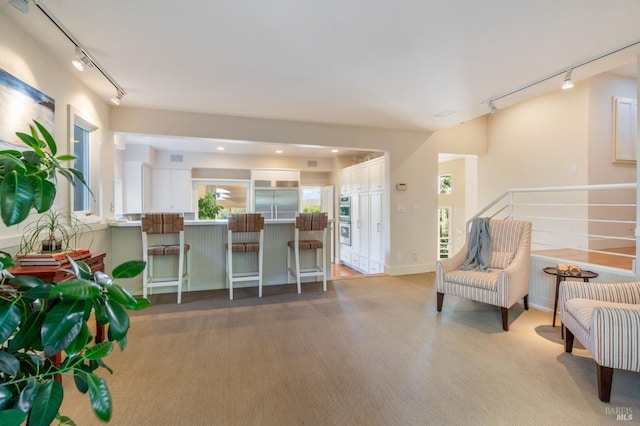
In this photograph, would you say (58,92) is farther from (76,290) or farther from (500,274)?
(500,274)

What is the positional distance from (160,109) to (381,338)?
3864 millimetres

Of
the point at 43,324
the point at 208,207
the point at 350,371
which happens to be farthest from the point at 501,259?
the point at 208,207

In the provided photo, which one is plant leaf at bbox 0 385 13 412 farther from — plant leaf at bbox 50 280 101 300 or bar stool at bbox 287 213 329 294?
bar stool at bbox 287 213 329 294

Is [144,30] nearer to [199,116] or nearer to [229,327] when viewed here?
[199,116]

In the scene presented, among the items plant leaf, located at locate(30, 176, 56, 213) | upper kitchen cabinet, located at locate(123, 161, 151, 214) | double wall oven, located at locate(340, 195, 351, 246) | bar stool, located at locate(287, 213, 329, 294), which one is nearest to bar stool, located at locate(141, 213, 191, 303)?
bar stool, located at locate(287, 213, 329, 294)

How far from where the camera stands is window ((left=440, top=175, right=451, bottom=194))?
275 inches

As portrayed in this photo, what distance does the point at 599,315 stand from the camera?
1.82 metres

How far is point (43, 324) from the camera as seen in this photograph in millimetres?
730

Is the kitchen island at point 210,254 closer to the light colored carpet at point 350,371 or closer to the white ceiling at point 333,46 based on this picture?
the light colored carpet at point 350,371

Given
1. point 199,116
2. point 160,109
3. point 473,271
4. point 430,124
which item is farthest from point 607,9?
point 160,109

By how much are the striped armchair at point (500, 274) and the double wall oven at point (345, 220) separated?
11.2 ft

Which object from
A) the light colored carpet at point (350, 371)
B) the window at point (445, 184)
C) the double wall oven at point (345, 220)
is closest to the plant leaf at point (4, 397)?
the light colored carpet at point (350, 371)

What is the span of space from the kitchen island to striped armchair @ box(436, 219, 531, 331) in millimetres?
1768

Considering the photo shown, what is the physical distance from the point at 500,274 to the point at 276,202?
510 centimetres
